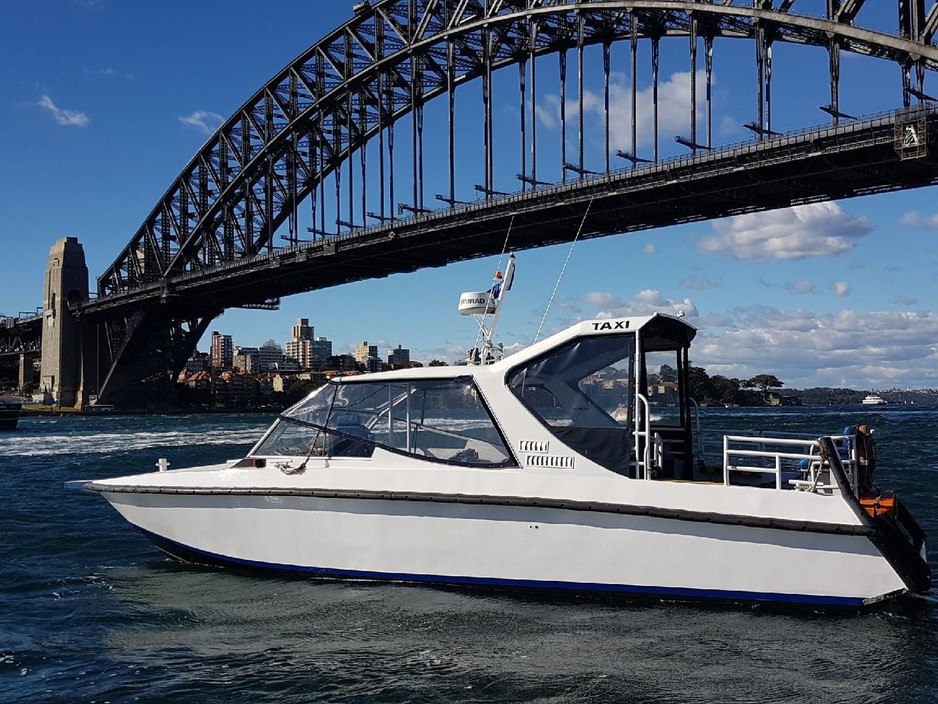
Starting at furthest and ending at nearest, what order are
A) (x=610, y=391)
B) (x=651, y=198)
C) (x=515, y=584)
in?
(x=651, y=198), (x=610, y=391), (x=515, y=584)

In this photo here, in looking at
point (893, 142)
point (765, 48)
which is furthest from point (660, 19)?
point (893, 142)

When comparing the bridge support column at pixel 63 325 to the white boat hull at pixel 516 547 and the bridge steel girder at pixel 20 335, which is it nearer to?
the bridge steel girder at pixel 20 335

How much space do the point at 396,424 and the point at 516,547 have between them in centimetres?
172

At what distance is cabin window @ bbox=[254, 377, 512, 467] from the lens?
8094 mm

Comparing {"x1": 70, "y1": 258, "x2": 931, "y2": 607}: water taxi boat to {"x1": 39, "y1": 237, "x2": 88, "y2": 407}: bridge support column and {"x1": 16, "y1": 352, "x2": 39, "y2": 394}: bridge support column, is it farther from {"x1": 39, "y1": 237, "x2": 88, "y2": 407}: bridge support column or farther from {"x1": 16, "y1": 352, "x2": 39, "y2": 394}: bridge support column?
{"x1": 16, "y1": 352, "x2": 39, "y2": 394}: bridge support column

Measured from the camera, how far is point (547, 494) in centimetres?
741

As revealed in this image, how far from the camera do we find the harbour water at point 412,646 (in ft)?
18.8

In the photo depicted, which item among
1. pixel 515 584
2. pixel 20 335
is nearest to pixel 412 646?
pixel 515 584

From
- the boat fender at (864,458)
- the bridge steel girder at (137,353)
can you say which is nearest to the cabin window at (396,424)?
the boat fender at (864,458)

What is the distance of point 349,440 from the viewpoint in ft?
28.1

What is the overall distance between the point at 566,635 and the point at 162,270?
67.4m

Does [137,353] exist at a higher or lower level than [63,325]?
lower

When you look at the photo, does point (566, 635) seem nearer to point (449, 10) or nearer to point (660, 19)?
point (660, 19)

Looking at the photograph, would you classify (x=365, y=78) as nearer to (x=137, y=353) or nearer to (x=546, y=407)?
(x=137, y=353)
